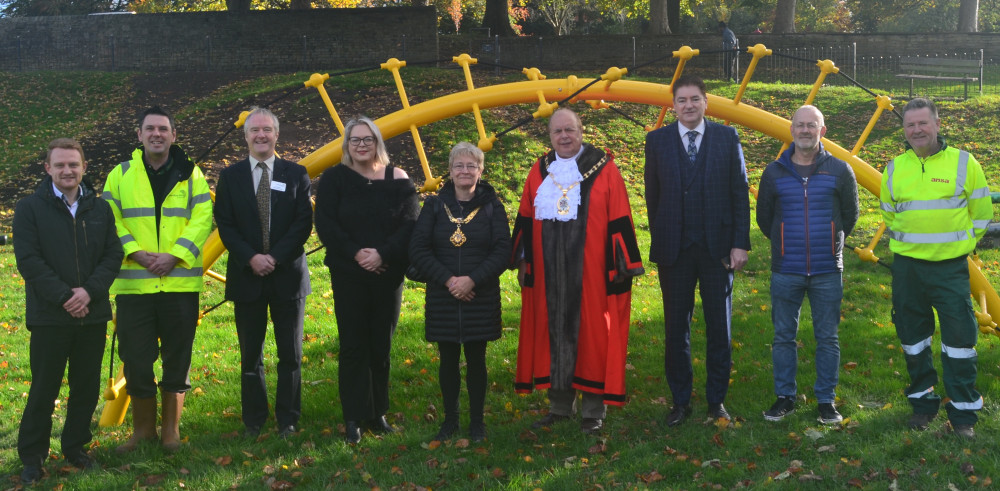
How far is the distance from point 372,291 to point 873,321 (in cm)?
473

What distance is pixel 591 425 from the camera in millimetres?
A: 5109

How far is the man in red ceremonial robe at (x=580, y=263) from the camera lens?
4988 mm

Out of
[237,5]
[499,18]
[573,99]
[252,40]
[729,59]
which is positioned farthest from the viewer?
[499,18]

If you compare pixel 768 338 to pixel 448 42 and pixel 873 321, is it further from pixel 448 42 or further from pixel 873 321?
pixel 448 42

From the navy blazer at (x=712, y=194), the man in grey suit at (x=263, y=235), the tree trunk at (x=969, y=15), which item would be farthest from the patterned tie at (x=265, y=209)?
the tree trunk at (x=969, y=15)

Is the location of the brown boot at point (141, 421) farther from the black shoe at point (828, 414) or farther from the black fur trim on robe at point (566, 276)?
the black shoe at point (828, 414)

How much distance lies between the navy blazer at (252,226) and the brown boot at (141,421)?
0.75 metres

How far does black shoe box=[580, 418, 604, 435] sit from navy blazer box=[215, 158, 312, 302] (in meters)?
1.81

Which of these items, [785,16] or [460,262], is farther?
[785,16]

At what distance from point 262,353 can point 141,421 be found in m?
0.76

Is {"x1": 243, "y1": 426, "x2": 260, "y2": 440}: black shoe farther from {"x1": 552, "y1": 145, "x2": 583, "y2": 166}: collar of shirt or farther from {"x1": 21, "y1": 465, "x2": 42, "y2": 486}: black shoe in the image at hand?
{"x1": 552, "y1": 145, "x2": 583, "y2": 166}: collar of shirt

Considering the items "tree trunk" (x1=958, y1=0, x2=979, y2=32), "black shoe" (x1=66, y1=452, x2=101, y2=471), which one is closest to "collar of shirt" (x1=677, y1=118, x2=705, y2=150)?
"black shoe" (x1=66, y1=452, x2=101, y2=471)

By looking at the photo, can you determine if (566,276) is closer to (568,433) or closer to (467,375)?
(467,375)

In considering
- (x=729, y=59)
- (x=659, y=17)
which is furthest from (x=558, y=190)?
(x=659, y=17)
